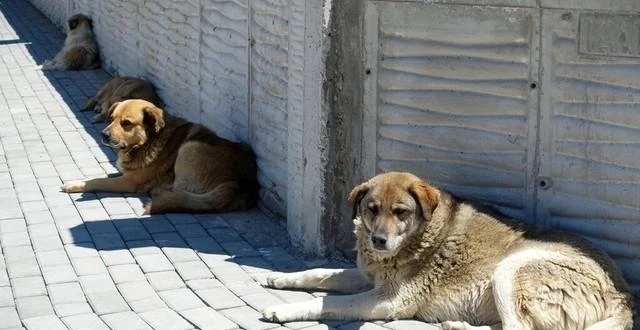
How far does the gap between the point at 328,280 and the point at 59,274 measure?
179 cm

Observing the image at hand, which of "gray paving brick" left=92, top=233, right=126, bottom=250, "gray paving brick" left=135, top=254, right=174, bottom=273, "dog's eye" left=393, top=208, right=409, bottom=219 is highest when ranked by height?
"dog's eye" left=393, top=208, right=409, bottom=219

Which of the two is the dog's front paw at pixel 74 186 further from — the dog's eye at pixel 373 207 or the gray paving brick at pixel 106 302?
the dog's eye at pixel 373 207

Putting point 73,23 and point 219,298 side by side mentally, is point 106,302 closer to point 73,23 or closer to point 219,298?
point 219,298

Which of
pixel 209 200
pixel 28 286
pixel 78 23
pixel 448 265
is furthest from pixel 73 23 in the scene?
pixel 448 265

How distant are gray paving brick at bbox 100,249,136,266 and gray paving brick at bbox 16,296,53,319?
0.78 metres

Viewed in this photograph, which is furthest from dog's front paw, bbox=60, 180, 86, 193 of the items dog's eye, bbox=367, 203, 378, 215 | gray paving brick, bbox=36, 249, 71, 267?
dog's eye, bbox=367, 203, 378, 215

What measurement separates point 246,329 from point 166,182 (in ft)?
11.5

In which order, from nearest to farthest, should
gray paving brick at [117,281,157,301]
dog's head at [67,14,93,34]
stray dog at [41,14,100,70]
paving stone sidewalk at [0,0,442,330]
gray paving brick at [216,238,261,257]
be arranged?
paving stone sidewalk at [0,0,442,330] → gray paving brick at [117,281,157,301] → gray paving brick at [216,238,261,257] → stray dog at [41,14,100,70] → dog's head at [67,14,93,34]

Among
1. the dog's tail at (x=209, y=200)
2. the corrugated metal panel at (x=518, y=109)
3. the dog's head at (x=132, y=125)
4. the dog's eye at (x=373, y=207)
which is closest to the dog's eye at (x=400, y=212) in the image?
the dog's eye at (x=373, y=207)

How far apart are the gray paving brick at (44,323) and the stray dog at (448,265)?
118 cm

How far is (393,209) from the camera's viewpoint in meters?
6.07

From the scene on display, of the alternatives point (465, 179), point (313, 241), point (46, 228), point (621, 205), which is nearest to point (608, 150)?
point (621, 205)

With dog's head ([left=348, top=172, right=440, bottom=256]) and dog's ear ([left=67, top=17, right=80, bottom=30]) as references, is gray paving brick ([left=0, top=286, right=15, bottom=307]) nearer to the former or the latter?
dog's head ([left=348, top=172, right=440, bottom=256])

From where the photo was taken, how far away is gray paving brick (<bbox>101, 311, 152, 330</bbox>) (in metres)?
6.01
